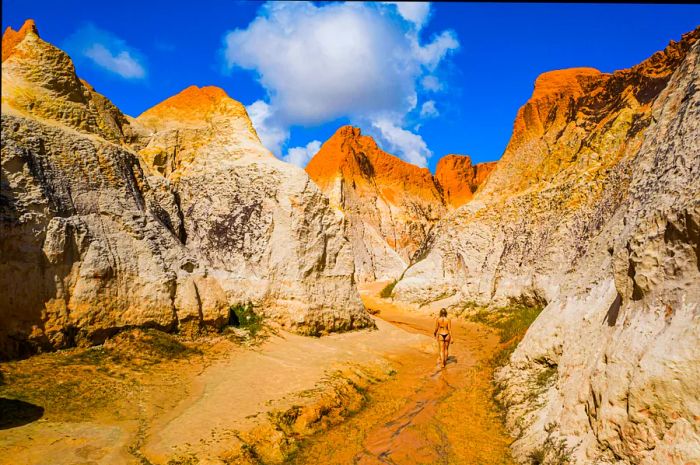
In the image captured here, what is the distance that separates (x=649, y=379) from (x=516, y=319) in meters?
13.0

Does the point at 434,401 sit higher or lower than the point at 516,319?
lower

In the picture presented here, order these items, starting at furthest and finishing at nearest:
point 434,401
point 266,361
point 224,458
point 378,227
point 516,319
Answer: point 378,227
point 516,319
point 266,361
point 434,401
point 224,458

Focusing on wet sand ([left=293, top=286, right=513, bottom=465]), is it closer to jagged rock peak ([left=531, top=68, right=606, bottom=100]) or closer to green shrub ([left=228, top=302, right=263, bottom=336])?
green shrub ([left=228, top=302, right=263, bottom=336])

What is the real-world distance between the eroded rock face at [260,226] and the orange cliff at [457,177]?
56.6m

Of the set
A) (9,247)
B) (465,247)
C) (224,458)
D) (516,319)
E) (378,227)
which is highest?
(378,227)

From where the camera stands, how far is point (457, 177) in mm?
72312

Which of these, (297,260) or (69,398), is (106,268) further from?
(297,260)

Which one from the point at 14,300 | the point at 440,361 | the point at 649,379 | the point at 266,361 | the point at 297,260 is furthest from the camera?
the point at 297,260

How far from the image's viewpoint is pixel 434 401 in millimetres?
9070

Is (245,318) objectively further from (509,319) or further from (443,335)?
(509,319)

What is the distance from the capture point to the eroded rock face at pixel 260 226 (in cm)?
1354

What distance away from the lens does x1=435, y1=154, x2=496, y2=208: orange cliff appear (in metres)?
70.7

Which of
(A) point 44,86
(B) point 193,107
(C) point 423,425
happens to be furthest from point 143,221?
(B) point 193,107

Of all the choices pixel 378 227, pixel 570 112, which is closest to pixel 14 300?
pixel 570 112
